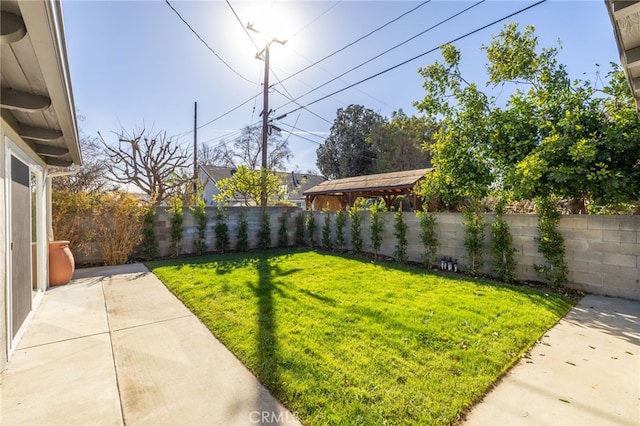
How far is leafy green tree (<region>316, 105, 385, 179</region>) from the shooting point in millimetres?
22797

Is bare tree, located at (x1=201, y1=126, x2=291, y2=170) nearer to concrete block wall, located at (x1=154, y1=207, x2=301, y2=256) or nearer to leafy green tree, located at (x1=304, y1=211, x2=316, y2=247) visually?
concrete block wall, located at (x1=154, y1=207, x2=301, y2=256)

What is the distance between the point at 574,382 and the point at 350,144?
21792mm

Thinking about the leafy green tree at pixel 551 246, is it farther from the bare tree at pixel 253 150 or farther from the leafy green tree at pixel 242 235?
the bare tree at pixel 253 150

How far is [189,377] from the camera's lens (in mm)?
2502

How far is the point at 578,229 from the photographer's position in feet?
16.7

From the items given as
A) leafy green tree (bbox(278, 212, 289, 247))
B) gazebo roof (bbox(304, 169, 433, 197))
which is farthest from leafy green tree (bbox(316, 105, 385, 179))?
leafy green tree (bbox(278, 212, 289, 247))

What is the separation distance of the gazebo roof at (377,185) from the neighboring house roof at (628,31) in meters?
9.20

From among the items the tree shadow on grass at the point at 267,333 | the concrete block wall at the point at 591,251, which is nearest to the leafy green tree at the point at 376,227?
the concrete block wall at the point at 591,251

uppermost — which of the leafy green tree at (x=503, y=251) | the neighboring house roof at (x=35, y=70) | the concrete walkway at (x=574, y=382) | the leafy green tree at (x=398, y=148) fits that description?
the leafy green tree at (x=398, y=148)

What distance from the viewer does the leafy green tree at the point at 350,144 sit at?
74.8 feet

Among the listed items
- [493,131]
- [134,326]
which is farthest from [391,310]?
[493,131]

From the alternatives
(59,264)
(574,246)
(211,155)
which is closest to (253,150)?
(211,155)

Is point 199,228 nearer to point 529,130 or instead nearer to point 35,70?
point 35,70

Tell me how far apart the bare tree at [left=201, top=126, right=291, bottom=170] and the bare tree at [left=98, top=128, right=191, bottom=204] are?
27.6 feet
